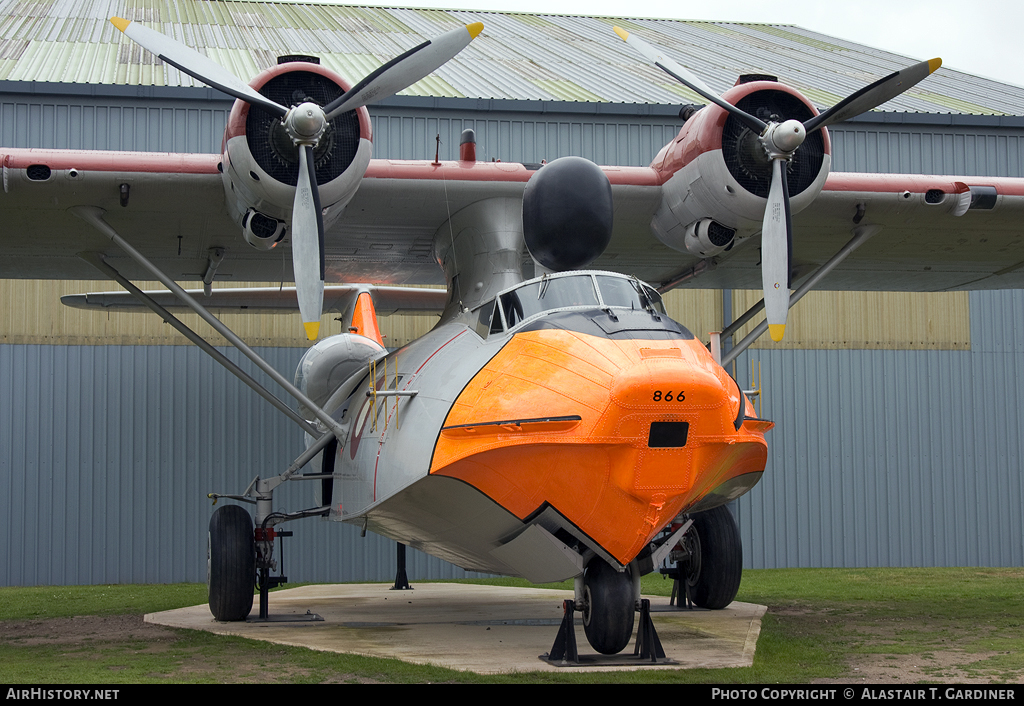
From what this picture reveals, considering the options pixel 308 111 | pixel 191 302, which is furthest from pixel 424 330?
pixel 308 111

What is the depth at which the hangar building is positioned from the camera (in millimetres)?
15586

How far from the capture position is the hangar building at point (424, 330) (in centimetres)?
1559

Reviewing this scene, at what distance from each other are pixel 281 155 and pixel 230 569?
4037 mm

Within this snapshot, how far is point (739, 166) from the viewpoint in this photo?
913cm

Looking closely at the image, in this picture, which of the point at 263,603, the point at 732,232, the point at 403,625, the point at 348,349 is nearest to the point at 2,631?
the point at 263,603

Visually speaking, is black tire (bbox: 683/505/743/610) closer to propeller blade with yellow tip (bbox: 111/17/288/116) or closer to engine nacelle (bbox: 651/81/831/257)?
engine nacelle (bbox: 651/81/831/257)

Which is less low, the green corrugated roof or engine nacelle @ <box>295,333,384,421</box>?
the green corrugated roof

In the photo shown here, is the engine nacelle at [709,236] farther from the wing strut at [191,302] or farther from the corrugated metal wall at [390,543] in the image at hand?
the corrugated metal wall at [390,543]

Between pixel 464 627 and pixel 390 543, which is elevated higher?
pixel 464 627

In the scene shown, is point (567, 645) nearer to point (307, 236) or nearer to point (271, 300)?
point (307, 236)

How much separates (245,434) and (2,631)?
6.83m

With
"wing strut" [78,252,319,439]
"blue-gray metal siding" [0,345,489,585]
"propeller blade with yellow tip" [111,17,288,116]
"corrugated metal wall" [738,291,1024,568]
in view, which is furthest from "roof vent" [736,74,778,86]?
"blue-gray metal siding" [0,345,489,585]

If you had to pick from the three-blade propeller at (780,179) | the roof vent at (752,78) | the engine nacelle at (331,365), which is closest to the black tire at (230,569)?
the engine nacelle at (331,365)

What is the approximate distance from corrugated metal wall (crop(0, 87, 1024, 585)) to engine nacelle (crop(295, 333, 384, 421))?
16.2 ft
